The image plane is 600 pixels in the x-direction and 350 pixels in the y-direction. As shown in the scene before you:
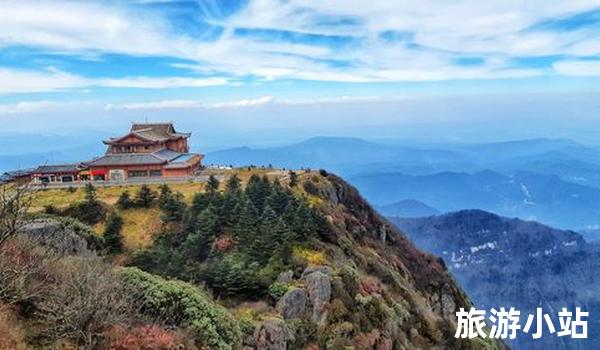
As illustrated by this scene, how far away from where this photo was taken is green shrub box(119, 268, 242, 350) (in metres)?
17.1

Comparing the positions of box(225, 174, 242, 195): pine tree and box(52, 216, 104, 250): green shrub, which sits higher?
box(225, 174, 242, 195): pine tree

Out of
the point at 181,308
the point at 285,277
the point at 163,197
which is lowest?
the point at 285,277

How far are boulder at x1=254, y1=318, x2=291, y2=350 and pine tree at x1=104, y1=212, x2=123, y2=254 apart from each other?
608 inches

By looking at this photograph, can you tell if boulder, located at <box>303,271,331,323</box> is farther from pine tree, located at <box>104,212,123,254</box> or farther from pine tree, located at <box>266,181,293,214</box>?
pine tree, located at <box>104,212,123,254</box>

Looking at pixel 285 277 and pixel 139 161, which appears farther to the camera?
pixel 139 161

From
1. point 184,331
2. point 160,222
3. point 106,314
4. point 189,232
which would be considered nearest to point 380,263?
point 189,232

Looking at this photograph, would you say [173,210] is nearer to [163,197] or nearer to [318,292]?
[163,197]

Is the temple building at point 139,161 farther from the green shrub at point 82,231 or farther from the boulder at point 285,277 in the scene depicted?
the boulder at point 285,277

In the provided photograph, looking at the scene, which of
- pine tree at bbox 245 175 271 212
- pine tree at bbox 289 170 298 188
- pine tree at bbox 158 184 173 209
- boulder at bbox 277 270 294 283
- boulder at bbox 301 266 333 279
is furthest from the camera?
pine tree at bbox 289 170 298 188

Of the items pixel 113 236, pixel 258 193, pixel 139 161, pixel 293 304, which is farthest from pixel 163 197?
pixel 293 304

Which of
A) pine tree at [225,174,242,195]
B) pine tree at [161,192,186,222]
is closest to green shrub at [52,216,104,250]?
pine tree at [161,192,186,222]

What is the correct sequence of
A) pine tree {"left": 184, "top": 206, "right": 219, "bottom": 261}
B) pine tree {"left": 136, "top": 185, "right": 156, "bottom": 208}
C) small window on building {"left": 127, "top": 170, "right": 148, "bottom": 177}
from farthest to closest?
small window on building {"left": 127, "top": 170, "right": 148, "bottom": 177}, pine tree {"left": 136, "top": 185, "right": 156, "bottom": 208}, pine tree {"left": 184, "top": 206, "right": 219, "bottom": 261}

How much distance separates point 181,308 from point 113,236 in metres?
19.2

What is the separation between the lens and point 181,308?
1758 cm
